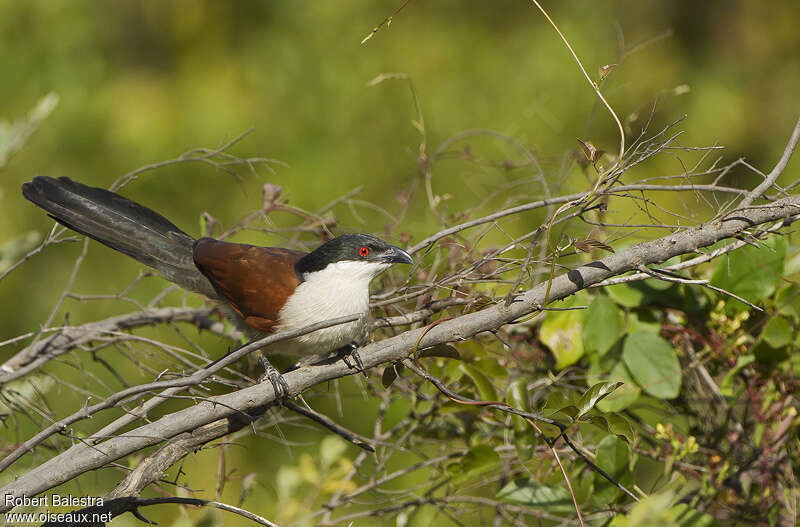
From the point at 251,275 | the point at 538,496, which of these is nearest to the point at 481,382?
the point at 538,496

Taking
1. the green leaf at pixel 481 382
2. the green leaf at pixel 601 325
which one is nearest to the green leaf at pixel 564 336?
the green leaf at pixel 601 325

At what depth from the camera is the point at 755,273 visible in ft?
6.41

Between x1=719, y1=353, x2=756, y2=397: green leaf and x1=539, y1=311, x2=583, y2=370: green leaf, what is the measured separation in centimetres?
39

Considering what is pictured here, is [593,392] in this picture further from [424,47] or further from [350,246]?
[424,47]

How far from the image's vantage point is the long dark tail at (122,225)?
2.18m

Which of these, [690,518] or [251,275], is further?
[251,275]

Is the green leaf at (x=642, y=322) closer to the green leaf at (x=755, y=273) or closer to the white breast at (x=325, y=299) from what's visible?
the green leaf at (x=755, y=273)

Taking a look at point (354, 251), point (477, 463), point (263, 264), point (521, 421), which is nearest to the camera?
point (521, 421)

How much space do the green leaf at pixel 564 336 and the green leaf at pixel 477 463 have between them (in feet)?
1.23

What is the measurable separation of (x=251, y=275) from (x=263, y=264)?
0.23ft

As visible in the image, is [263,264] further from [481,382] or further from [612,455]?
[612,455]

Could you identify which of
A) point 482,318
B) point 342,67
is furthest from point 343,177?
point 482,318

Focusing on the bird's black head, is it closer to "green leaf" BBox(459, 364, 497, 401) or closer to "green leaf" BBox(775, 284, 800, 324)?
"green leaf" BBox(459, 364, 497, 401)

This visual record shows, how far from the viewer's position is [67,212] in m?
2.22
